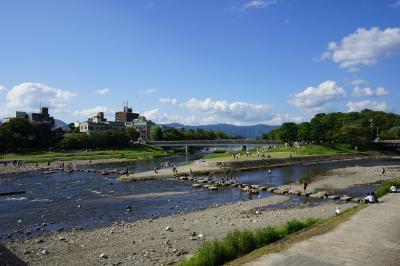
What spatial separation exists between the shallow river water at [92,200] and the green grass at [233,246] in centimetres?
1674

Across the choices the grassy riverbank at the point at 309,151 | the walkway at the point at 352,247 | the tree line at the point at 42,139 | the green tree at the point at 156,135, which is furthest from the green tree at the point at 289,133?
the walkway at the point at 352,247

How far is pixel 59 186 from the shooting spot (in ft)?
214

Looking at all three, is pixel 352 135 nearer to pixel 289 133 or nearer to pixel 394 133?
pixel 289 133

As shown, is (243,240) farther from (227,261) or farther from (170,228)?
(170,228)

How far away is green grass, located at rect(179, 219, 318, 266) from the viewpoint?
65.2 feet

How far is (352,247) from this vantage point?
22688 mm

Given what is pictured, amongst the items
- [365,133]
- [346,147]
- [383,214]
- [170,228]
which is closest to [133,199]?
[170,228]

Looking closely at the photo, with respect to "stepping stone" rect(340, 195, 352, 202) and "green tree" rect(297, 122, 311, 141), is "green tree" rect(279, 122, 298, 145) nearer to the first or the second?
"green tree" rect(297, 122, 311, 141)

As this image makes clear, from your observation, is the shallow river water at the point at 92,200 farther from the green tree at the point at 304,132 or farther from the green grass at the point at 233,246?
the green tree at the point at 304,132

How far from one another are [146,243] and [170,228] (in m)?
4.44

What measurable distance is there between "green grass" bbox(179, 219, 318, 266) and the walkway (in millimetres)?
1643

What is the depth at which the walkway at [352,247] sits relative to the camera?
20.4m

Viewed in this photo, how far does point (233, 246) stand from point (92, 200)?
3182 centimetres

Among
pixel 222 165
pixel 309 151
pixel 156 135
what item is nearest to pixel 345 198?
pixel 222 165
